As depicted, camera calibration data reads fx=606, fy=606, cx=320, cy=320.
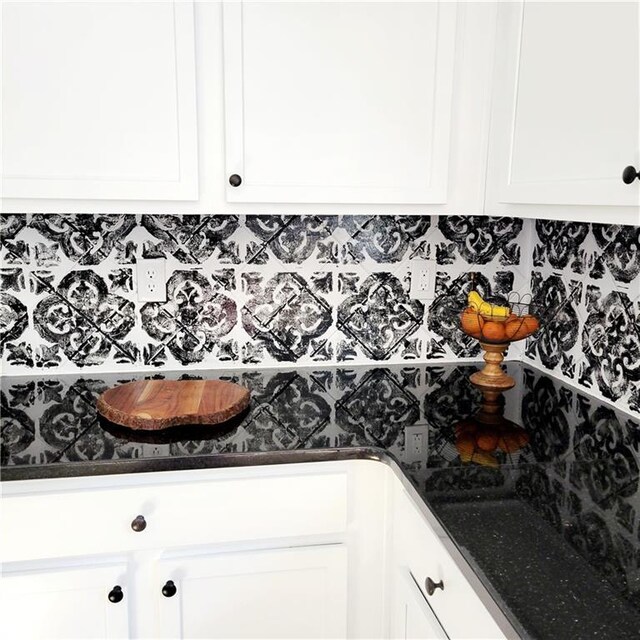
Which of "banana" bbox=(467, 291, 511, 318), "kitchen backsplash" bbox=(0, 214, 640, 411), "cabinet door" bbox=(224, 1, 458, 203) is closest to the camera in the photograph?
"cabinet door" bbox=(224, 1, 458, 203)

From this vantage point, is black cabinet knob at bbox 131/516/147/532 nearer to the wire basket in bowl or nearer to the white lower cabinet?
the white lower cabinet

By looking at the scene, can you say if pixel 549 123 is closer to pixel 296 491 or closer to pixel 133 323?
pixel 296 491

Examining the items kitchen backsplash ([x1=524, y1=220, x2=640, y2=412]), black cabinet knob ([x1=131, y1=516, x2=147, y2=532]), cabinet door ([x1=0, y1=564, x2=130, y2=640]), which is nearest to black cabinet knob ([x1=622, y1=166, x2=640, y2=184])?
kitchen backsplash ([x1=524, y1=220, x2=640, y2=412])

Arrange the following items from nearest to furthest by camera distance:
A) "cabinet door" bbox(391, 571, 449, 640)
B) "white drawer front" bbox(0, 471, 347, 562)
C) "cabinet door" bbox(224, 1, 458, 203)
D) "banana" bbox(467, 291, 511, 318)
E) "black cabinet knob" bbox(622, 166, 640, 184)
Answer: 1. "black cabinet knob" bbox(622, 166, 640, 184)
2. "cabinet door" bbox(391, 571, 449, 640)
3. "white drawer front" bbox(0, 471, 347, 562)
4. "cabinet door" bbox(224, 1, 458, 203)
5. "banana" bbox(467, 291, 511, 318)

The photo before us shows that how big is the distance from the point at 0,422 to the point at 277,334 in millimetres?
752

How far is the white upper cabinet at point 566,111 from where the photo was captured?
3.26ft

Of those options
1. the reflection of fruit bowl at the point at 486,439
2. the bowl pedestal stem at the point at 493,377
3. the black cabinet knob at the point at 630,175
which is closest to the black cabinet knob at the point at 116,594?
the reflection of fruit bowl at the point at 486,439

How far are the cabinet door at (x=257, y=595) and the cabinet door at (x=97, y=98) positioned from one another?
84cm

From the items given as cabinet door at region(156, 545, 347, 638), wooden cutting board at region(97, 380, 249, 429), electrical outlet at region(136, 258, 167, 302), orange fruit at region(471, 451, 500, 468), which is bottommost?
cabinet door at region(156, 545, 347, 638)

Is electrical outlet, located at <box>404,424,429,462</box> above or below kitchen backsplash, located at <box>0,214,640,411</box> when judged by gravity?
below

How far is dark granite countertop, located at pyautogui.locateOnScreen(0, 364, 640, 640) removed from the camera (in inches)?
33.5

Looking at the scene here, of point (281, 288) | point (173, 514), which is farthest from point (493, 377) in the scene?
point (173, 514)

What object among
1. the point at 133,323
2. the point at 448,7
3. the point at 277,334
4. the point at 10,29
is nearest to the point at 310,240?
the point at 277,334

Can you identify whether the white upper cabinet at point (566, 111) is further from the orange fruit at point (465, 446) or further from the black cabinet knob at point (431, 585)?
the black cabinet knob at point (431, 585)
